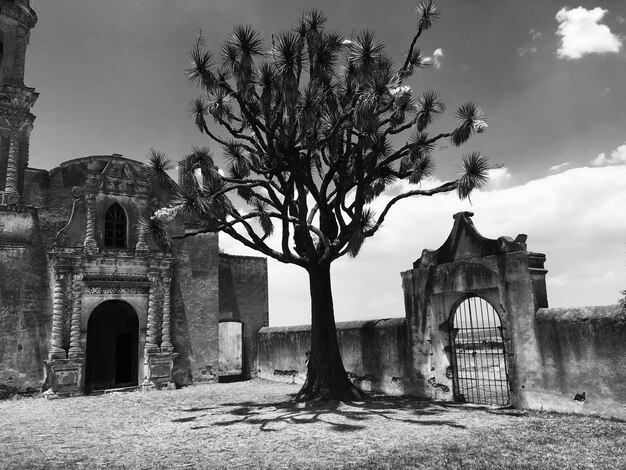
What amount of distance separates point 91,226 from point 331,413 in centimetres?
1105

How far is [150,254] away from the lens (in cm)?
1753

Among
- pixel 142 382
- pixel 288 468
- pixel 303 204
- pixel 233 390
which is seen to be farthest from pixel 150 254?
pixel 288 468

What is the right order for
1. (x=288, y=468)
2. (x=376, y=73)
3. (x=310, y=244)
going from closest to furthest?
(x=288, y=468) < (x=376, y=73) < (x=310, y=244)

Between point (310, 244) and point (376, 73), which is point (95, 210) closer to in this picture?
point (310, 244)

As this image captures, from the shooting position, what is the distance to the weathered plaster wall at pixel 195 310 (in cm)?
1773

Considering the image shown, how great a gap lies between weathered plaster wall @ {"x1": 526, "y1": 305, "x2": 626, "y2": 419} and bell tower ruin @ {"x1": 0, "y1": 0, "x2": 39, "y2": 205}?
16217 mm

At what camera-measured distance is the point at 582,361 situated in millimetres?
9414

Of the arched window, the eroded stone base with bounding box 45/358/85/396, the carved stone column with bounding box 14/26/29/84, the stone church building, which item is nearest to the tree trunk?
the stone church building

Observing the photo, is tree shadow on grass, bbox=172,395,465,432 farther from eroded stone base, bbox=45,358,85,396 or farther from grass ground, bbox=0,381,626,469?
eroded stone base, bbox=45,358,85,396

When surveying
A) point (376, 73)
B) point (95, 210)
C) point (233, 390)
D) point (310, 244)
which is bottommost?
point (233, 390)

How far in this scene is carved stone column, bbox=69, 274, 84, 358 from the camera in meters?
15.8

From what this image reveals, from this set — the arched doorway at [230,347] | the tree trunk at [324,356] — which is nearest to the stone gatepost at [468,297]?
the tree trunk at [324,356]

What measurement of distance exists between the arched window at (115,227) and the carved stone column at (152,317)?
168cm

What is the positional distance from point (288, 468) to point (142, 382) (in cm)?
1189
